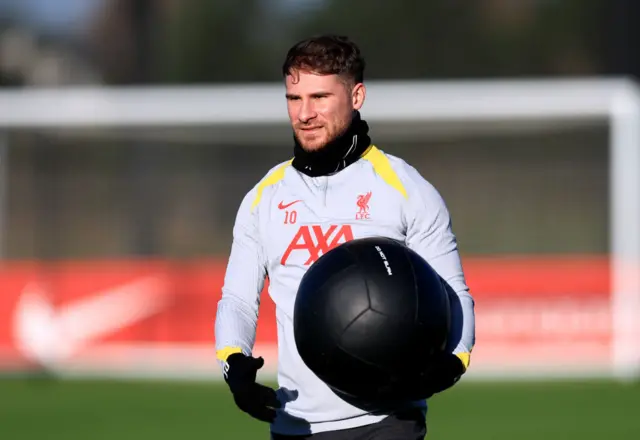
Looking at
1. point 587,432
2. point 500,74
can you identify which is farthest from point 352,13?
point 587,432

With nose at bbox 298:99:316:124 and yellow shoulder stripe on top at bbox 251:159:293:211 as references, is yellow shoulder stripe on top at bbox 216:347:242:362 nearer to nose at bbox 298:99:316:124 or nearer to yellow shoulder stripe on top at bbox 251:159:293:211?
yellow shoulder stripe on top at bbox 251:159:293:211

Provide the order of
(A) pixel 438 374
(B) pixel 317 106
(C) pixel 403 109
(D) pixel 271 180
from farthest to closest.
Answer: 1. (C) pixel 403 109
2. (D) pixel 271 180
3. (B) pixel 317 106
4. (A) pixel 438 374

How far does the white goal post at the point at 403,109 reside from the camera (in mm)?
17500

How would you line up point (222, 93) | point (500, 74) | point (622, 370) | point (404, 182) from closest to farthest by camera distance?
1. point (404, 182)
2. point (622, 370)
3. point (222, 93)
4. point (500, 74)

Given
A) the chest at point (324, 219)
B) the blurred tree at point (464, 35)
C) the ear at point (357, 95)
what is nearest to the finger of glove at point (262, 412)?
the chest at point (324, 219)

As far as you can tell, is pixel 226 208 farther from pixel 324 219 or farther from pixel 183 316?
pixel 324 219

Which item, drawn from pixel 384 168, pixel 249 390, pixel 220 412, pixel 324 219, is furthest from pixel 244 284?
pixel 220 412

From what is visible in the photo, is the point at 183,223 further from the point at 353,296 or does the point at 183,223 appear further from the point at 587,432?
the point at 353,296

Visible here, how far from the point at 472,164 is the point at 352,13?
5207 mm

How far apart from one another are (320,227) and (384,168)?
33 cm

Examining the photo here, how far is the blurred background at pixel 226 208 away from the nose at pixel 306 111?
6762 millimetres

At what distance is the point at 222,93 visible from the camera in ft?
59.0

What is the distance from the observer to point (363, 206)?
4453mm

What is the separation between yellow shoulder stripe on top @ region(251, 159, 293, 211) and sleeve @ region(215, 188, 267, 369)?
2 centimetres
